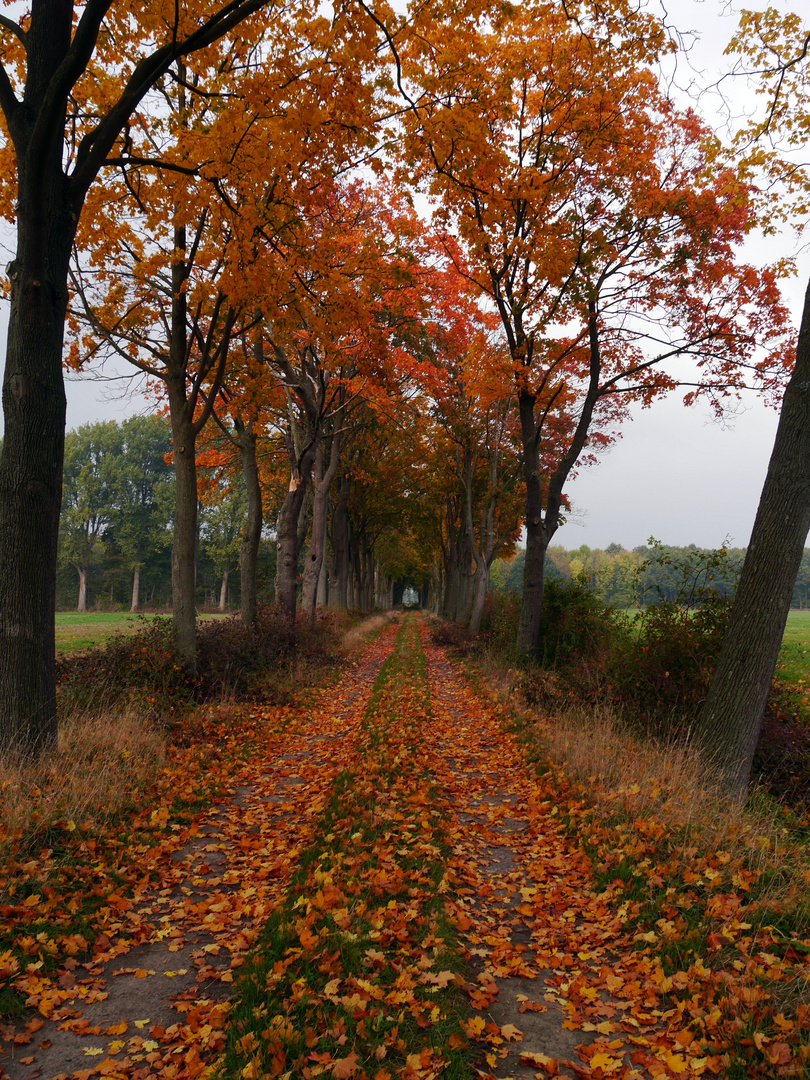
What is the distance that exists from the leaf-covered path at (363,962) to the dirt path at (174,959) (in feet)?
0.04

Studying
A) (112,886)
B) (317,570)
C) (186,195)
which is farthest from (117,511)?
(112,886)

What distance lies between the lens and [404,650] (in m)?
20.8

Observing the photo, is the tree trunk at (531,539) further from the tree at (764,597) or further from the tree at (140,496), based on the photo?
the tree at (140,496)

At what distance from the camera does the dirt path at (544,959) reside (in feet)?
9.82

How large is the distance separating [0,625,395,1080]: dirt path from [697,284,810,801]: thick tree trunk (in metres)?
4.44

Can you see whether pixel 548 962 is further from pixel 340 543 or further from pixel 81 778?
pixel 340 543

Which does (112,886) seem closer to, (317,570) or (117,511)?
(317,570)

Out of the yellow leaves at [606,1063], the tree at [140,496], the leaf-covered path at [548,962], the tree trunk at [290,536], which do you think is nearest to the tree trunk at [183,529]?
the tree trunk at [290,536]

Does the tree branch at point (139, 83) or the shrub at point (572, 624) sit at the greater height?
the tree branch at point (139, 83)

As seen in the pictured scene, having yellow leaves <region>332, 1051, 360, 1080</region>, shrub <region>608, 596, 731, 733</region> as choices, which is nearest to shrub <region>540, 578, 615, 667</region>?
shrub <region>608, 596, 731, 733</region>

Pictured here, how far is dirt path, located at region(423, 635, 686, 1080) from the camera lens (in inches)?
118

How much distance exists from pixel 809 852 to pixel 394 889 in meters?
4.01

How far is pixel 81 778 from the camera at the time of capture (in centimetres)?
549

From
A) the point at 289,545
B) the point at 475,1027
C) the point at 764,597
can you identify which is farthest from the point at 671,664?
the point at 289,545
